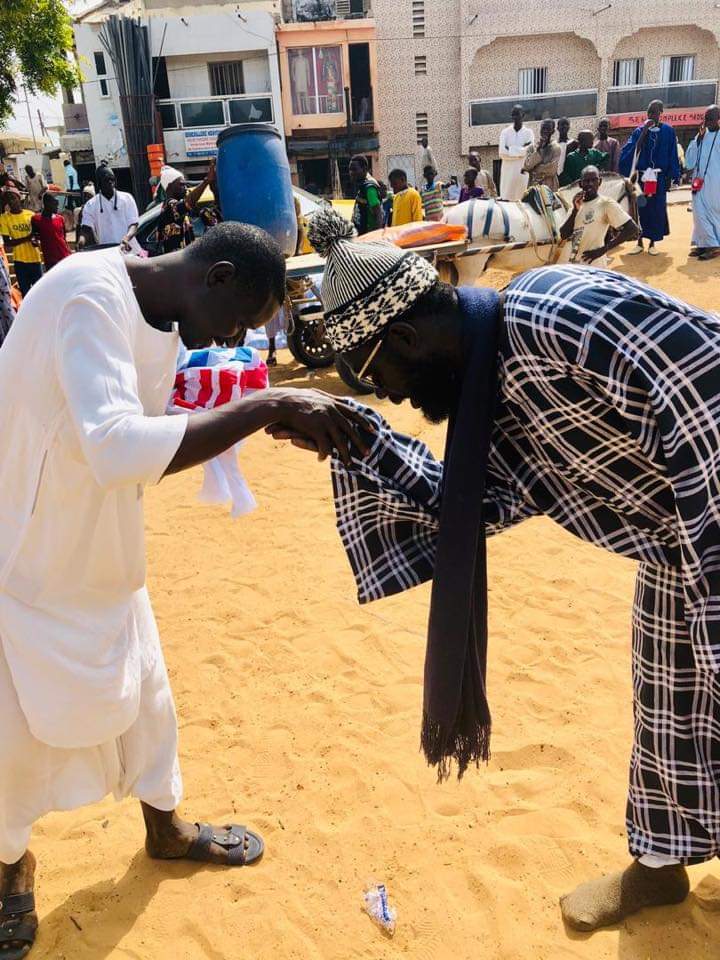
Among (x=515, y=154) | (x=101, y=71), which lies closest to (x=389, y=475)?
(x=515, y=154)

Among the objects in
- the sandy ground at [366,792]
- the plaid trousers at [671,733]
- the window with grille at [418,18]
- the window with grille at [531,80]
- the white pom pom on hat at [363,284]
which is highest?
the window with grille at [418,18]

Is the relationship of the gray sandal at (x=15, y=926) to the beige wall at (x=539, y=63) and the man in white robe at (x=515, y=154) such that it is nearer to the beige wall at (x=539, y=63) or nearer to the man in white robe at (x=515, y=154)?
the man in white robe at (x=515, y=154)

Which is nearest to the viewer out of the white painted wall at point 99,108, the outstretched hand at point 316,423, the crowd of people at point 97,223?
the outstretched hand at point 316,423

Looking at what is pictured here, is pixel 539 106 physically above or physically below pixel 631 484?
above

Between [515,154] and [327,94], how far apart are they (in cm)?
1846

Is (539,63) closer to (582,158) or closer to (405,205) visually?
(582,158)

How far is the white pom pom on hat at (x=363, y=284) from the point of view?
169cm

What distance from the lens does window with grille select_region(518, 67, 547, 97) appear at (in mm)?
31297


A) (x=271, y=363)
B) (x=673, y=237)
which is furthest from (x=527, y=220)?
(x=673, y=237)

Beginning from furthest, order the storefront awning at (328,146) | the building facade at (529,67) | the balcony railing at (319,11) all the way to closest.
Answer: the building facade at (529,67), the balcony railing at (319,11), the storefront awning at (328,146)

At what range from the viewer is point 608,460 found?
1.68 meters

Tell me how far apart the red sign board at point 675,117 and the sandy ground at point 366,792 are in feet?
104

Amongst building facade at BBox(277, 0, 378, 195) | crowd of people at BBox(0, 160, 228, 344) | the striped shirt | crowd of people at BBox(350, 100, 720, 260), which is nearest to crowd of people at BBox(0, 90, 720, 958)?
crowd of people at BBox(0, 160, 228, 344)

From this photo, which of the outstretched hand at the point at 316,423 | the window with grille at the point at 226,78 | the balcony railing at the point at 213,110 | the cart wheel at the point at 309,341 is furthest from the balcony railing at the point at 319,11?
the outstretched hand at the point at 316,423
